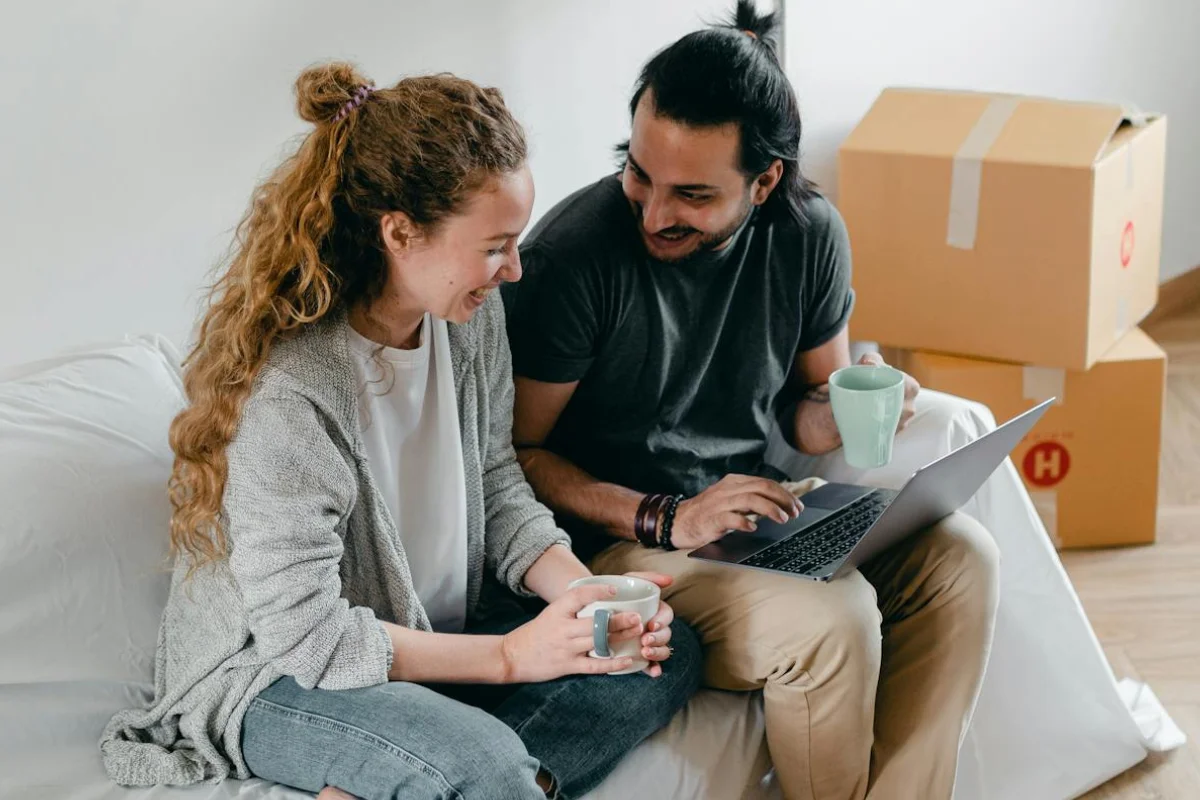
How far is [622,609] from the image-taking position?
1.43m

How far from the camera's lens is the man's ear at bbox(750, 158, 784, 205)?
5.70 ft

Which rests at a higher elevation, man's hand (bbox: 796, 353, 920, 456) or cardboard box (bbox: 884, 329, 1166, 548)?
man's hand (bbox: 796, 353, 920, 456)

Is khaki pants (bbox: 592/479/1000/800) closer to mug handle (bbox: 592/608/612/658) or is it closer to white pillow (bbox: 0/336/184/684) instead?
mug handle (bbox: 592/608/612/658)

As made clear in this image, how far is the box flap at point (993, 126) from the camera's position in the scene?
2369 mm

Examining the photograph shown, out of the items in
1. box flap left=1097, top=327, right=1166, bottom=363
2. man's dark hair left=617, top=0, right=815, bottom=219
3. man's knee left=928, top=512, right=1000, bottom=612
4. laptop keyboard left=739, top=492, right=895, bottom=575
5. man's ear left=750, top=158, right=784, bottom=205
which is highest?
man's dark hair left=617, top=0, right=815, bottom=219

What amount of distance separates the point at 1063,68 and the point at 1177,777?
70.8 inches

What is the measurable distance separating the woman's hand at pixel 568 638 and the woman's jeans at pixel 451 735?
0.08ft

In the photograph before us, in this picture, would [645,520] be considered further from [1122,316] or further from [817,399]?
[1122,316]

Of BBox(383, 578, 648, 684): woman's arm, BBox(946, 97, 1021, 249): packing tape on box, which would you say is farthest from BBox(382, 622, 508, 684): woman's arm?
BBox(946, 97, 1021, 249): packing tape on box

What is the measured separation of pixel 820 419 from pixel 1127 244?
0.97m

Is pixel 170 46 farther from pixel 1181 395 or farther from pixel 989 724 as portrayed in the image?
pixel 1181 395

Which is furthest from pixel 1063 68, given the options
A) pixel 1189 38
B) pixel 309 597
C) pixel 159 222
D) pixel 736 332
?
pixel 309 597

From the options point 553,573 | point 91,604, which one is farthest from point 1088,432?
point 91,604

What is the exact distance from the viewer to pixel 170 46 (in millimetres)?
1762
